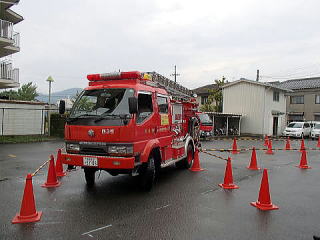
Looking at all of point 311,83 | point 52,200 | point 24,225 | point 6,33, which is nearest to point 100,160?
point 52,200

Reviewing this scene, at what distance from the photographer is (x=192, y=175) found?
8.42 m

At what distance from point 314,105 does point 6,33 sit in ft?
119

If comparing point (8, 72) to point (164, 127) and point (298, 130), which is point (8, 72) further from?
point (298, 130)

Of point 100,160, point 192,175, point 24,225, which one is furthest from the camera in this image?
point 192,175

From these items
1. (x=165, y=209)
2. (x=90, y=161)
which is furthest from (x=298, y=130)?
(x=90, y=161)

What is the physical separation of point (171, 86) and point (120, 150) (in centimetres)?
373

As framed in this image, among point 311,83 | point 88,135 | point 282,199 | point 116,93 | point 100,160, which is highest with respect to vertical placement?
point 311,83

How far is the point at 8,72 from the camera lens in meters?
20.2

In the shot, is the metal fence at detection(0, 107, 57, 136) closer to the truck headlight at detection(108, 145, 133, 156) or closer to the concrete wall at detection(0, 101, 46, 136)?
the concrete wall at detection(0, 101, 46, 136)

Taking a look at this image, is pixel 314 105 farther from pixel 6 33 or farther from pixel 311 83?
pixel 6 33

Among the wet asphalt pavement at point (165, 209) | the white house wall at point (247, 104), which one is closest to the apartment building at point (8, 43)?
the wet asphalt pavement at point (165, 209)

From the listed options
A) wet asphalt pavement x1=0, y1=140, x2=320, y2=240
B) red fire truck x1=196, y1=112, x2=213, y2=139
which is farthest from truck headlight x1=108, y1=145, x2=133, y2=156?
red fire truck x1=196, y1=112, x2=213, y2=139

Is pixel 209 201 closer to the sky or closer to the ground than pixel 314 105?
closer to the ground

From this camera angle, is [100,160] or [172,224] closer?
[172,224]
